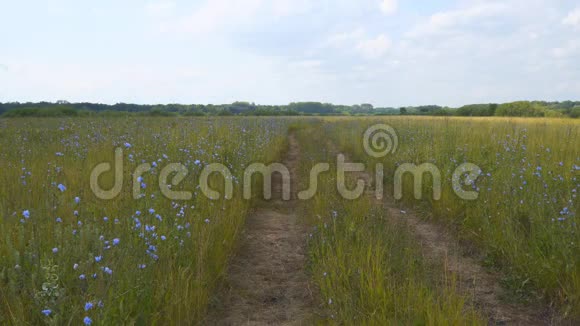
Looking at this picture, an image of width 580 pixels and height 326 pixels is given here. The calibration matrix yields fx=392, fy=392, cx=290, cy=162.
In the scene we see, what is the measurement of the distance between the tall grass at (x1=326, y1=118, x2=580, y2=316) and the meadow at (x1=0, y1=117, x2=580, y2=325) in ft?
0.06

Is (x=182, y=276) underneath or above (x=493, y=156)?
underneath

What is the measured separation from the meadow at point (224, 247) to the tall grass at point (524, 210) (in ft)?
0.06

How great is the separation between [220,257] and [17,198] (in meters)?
2.12

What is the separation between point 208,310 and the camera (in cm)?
301

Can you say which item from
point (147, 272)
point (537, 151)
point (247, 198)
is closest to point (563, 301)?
point (147, 272)

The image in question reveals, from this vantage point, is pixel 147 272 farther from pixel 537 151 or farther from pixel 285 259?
pixel 537 151

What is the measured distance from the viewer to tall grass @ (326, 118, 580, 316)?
3205 mm
